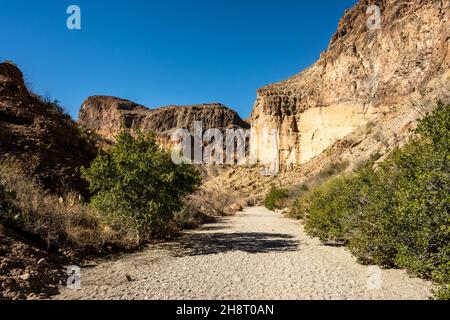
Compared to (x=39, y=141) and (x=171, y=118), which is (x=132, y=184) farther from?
(x=171, y=118)

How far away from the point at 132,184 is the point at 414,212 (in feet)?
24.8

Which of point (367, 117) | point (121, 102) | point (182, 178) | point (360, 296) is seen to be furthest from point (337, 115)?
point (121, 102)

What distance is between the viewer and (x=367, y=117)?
43062 millimetres

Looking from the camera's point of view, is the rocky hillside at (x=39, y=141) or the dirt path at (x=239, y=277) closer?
the dirt path at (x=239, y=277)

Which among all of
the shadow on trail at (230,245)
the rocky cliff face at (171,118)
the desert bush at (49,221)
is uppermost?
the rocky cliff face at (171,118)

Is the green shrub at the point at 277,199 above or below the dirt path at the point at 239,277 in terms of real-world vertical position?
above

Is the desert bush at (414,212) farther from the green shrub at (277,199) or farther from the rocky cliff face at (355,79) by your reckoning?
the rocky cliff face at (355,79)

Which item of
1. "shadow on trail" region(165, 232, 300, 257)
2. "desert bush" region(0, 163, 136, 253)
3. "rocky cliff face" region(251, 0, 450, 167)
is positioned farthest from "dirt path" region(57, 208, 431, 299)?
"rocky cliff face" region(251, 0, 450, 167)

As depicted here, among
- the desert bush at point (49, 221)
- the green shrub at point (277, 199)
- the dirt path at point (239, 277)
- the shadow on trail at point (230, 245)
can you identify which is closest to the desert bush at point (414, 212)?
the dirt path at point (239, 277)

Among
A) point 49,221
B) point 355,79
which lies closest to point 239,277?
point 49,221

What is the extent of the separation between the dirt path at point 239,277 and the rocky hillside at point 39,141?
5.13m

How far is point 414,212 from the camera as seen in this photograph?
525cm

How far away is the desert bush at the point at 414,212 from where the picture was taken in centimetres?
496

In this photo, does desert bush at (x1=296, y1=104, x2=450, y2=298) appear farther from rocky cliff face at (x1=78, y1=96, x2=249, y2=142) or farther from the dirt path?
rocky cliff face at (x1=78, y1=96, x2=249, y2=142)
